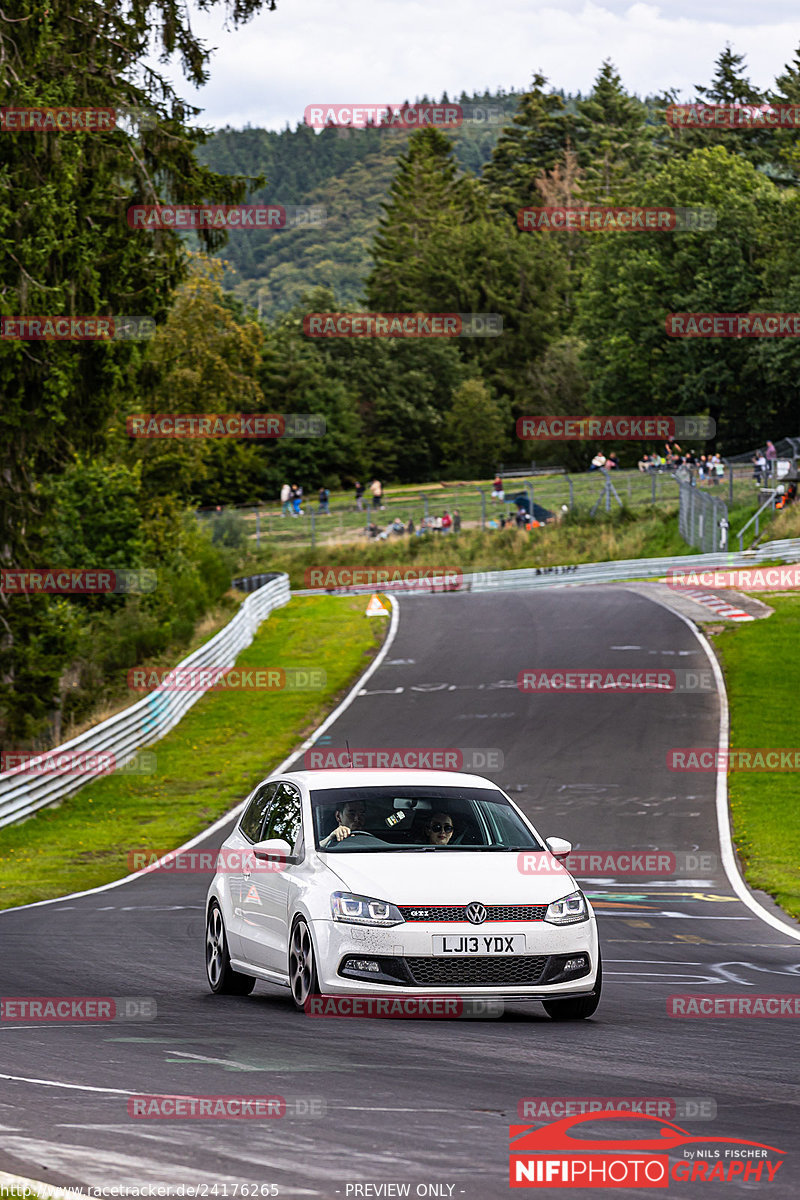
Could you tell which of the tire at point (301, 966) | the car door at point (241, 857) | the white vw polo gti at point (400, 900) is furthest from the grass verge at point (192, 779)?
the tire at point (301, 966)

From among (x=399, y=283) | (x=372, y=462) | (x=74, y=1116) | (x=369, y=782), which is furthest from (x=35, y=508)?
(x=399, y=283)

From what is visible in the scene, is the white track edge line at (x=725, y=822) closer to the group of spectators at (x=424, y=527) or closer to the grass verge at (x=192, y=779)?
the grass verge at (x=192, y=779)

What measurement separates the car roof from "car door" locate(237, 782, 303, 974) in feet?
0.45

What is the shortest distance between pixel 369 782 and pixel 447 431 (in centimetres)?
10283

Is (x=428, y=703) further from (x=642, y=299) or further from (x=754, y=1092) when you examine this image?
(x=642, y=299)

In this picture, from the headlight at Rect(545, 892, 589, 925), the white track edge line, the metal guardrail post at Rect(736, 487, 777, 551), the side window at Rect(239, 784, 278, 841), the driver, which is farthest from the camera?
the metal guardrail post at Rect(736, 487, 777, 551)

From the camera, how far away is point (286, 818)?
10211 mm

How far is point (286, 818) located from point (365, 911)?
1.55 metres

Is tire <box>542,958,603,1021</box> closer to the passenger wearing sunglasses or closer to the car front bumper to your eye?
the car front bumper

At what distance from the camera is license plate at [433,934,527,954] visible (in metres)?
8.71

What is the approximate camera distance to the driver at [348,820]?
31.9 ft

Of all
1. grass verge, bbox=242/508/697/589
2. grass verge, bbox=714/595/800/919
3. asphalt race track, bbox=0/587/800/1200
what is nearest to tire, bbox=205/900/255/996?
asphalt race track, bbox=0/587/800/1200

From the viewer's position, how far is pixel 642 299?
282 ft

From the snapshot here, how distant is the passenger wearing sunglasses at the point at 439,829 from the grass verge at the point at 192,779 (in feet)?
29.9
